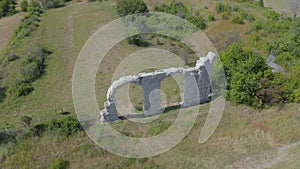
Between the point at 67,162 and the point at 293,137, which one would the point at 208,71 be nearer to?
the point at 293,137

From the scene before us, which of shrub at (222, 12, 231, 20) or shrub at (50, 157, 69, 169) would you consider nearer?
shrub at (50, 157, 69, 169)

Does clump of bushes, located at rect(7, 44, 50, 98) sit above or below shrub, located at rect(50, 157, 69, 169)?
below

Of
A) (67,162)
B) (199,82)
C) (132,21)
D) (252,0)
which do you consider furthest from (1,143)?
(252,0)

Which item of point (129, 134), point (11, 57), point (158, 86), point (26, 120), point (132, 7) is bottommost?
point (11, 57)

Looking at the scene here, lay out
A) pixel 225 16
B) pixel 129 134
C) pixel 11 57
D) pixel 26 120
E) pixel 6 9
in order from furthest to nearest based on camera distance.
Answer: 1. pixel 6 9
2. pixel 225 16
3. pixel 11 57
4. pixel 26 120
5. pixel 129 134

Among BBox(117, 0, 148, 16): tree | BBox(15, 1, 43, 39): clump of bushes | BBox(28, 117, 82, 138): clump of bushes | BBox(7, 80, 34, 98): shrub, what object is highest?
BBox(117, 0, 148, 16): tree

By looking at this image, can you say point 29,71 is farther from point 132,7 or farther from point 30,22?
point 132,7

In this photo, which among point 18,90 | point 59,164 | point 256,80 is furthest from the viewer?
point 18,90

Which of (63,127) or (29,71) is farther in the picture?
(29,71)

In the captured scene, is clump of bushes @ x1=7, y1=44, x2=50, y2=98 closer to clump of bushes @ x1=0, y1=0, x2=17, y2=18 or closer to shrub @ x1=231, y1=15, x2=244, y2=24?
clump of bushes @ x1=0, y1=0, x2=17, y2=18

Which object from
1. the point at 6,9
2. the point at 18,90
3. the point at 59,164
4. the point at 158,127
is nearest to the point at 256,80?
the point at 158,127

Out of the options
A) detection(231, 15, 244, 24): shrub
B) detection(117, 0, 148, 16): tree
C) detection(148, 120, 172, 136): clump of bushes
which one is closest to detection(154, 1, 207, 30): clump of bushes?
detection(117, 0, 148, 16): tree
